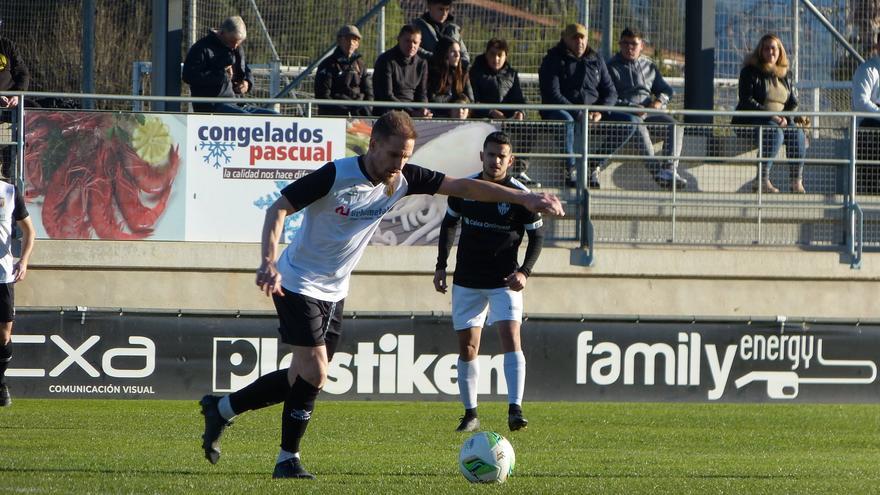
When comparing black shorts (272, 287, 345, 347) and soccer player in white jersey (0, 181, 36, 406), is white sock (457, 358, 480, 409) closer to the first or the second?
black shorts (272, 287, 345, 347)

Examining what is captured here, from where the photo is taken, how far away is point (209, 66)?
48.4 feet

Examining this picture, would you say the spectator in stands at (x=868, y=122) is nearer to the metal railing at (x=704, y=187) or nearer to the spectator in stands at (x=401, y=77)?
the metal railing at (x=704, y=187)

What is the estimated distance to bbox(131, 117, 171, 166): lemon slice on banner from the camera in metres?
13.9

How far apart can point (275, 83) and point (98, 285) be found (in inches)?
222

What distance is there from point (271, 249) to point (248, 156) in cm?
756

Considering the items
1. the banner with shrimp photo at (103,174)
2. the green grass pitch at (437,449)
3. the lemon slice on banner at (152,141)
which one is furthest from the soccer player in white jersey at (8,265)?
the lemon slice on banner at (152,141)

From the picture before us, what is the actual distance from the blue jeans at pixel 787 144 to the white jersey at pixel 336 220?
8465mm

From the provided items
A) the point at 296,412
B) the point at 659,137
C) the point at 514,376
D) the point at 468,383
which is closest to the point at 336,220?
the point at 296,412

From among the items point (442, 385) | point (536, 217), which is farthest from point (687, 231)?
point (536, 217)

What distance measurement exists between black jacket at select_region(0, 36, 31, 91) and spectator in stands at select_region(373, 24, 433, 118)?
147 inches

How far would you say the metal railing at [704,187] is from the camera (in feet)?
48.0

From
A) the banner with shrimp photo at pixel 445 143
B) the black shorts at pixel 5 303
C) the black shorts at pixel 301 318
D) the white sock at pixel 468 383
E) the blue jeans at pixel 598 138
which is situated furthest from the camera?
the blue jeans at pixel 598 138

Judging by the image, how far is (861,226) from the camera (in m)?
14.8

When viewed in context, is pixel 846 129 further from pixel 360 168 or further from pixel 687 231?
pixel 360 168
